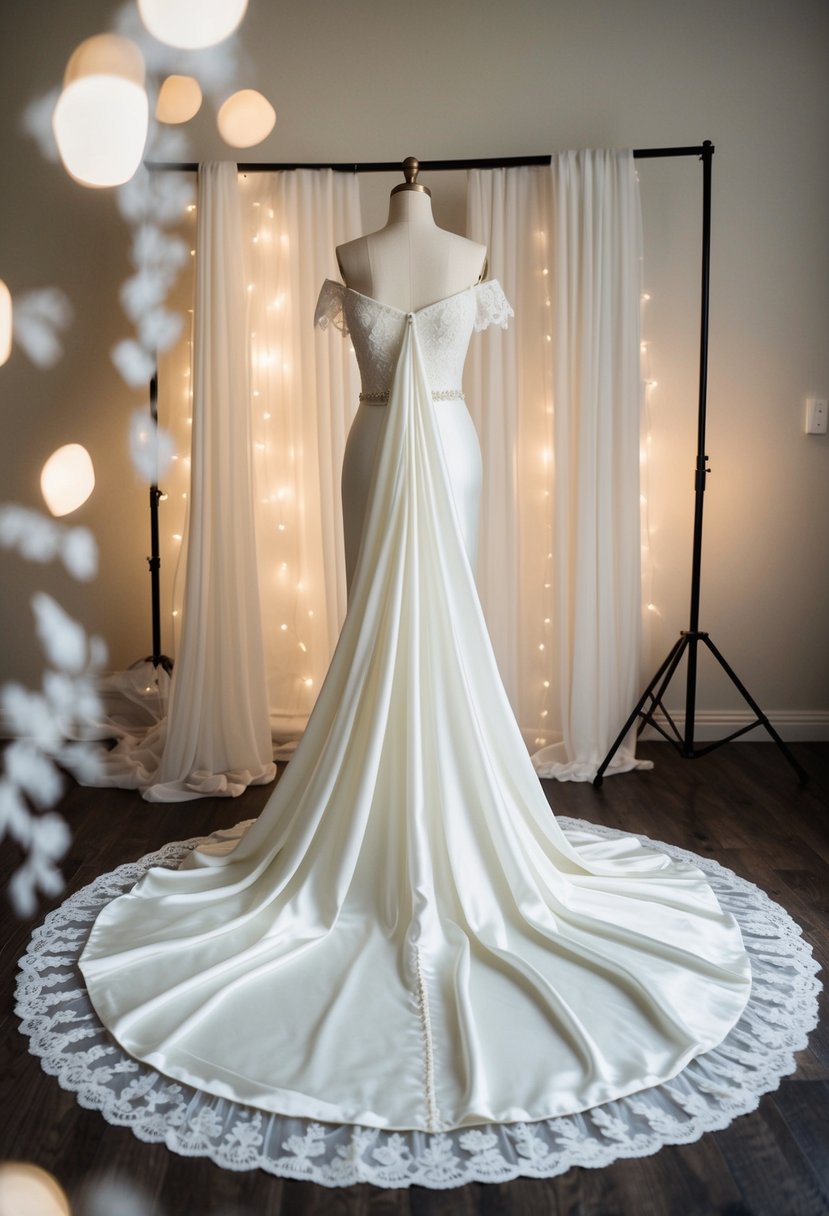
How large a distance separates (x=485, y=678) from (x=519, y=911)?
1.75 ft

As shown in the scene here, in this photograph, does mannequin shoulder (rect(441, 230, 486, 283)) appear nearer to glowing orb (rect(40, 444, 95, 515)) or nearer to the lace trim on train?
the lace trim on train

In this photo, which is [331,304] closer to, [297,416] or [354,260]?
[354,260]

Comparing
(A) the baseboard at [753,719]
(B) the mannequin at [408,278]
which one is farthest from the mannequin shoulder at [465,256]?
(A) the baseboard at [753,719]

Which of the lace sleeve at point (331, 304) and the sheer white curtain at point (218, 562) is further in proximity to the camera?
the sheer white curtain at point (218, 562)

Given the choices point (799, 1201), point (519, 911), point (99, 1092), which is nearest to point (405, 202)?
point (519, 911)

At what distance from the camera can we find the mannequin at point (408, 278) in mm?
2658

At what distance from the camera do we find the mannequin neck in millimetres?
2691

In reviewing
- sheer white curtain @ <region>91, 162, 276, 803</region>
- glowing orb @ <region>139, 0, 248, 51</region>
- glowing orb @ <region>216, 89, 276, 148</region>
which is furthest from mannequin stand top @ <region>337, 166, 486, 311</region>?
glowing orb @ <region>139, 0, 248, 51</region>

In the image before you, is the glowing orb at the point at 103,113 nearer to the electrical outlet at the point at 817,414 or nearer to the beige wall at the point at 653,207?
the beige wall at the point at 653,207

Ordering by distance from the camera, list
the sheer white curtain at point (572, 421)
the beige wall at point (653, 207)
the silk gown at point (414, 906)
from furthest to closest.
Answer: the beige wall at point (653, 207)
the sheer white curtain at point (572, 421)
the silk gown at point (414, 906)

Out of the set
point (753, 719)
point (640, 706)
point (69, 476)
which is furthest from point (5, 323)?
point (753, 719)

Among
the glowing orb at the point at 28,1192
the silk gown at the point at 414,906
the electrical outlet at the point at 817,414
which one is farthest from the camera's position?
the electrical outlet at the point at 817,414

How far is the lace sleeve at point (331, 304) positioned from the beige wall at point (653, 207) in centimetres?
128

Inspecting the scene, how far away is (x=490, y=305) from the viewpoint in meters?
2.78
